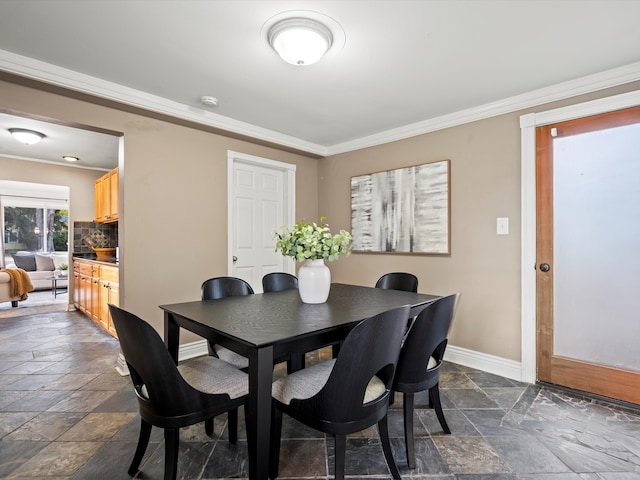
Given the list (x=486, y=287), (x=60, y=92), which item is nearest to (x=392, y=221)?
(x=486, y=287)

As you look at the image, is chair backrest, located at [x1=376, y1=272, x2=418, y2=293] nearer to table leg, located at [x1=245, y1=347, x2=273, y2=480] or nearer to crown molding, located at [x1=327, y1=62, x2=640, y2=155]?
crown molding, located at [x1=327, y1=62, x2=640, y2=155]

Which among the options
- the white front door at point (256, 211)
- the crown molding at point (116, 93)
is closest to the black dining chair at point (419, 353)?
the white front door at point (256, 211)

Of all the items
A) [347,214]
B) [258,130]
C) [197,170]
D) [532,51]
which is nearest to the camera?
[532,51]

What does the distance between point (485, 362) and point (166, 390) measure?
273cm

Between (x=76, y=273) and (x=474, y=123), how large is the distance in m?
5.86

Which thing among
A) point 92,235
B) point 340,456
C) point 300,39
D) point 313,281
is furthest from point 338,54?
point 92,235

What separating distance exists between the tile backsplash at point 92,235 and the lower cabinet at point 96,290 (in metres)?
0.31

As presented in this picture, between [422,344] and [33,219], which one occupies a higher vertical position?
[33,219]

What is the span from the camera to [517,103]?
9.12ft

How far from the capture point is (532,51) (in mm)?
2127

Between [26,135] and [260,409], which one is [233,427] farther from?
[26,135]

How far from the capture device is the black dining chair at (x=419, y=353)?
1622 mm

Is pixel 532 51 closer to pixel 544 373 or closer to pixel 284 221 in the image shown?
pixel 544 373

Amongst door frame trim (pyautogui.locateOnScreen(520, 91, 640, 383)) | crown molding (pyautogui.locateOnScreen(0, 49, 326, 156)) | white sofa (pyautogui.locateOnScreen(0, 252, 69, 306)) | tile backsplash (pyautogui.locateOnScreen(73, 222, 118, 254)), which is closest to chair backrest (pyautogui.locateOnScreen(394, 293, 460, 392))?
door frame trim (pyautogui.locateOnScreen(520, 91, 640, 383))
